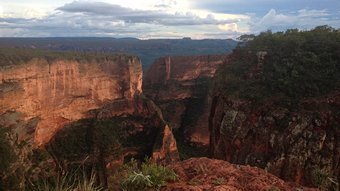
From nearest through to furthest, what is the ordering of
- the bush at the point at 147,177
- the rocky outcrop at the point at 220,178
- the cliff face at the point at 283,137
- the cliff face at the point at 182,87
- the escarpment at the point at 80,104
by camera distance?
the bush at the point at 147,177 → the rocky outcrop at the point at 220,178 → the cliff face at the point at 283,137 → the escarpment at the point at 80,104 → the cliff face at the point at 182,87

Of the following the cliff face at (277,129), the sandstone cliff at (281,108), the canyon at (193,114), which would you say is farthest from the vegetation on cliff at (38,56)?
the cliff face at (277,129)

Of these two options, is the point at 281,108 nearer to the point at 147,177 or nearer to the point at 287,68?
the point at 287,68

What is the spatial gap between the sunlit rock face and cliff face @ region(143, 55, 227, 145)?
8.88 meters

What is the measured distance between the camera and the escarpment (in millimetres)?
38125

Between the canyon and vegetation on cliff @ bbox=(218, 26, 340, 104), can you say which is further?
vegetation on cliff @ bbox=(218, 26, 340, 104)

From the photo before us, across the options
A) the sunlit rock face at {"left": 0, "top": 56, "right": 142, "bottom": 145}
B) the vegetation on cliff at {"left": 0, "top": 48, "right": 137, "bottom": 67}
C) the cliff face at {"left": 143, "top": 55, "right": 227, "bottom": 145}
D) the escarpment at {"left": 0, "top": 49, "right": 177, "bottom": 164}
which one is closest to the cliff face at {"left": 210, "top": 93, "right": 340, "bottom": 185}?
the escarpment at {"left": 0, "top": 49, "right": 177, "bottom": 164}

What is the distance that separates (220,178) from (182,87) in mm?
55483

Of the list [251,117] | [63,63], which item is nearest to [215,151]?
[251,117]

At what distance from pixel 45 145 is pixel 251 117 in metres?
27.0

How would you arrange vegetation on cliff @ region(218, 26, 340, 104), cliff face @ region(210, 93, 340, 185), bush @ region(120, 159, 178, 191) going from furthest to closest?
vegetation on cliff @ region(218, 26, 340, 104) < cliff face @ region(210, 93, 340, 185) < bush @ region(120, 159, 178, 191)

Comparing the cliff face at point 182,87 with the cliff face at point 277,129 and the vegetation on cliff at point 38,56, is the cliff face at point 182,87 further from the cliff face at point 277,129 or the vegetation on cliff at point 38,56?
the cliff face at point 277,129

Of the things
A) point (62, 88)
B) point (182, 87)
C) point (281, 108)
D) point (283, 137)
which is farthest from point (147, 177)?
point (182, 87)

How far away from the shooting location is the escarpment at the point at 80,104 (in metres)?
38.1

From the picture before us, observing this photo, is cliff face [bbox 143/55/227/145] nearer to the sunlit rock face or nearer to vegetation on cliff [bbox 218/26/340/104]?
the sunlit rock face
